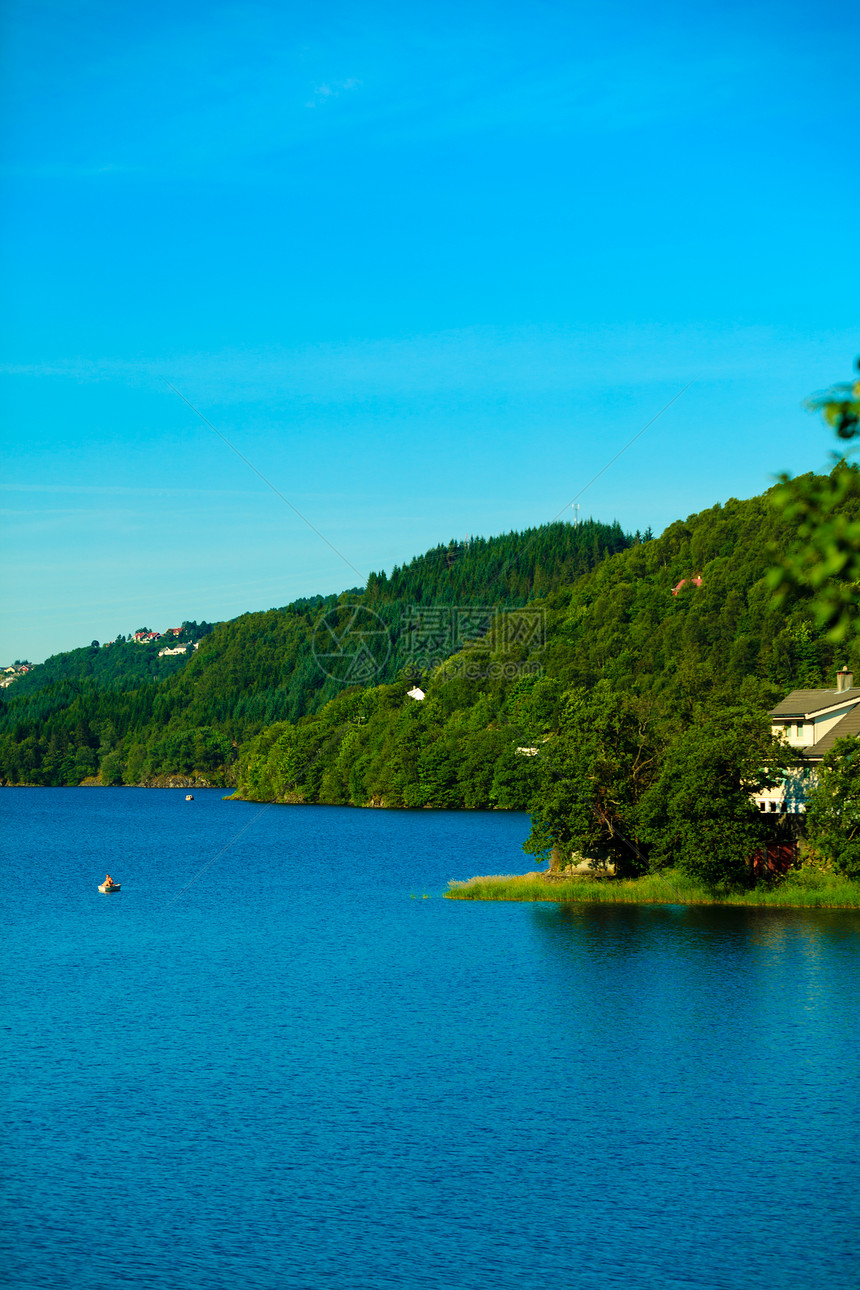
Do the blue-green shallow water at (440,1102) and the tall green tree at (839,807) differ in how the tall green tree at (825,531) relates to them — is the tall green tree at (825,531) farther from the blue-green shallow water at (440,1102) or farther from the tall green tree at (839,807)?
the tall green tree at (839,807)

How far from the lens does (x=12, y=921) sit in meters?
76.3

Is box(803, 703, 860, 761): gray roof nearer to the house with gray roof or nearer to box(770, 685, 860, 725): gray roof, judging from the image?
the house with gray roof

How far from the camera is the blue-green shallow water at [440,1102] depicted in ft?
88.1

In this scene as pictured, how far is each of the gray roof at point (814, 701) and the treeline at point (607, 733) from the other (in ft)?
11.4

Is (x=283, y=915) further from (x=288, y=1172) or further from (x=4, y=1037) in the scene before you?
(x=288, y=1172)

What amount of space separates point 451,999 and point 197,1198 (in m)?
21.5

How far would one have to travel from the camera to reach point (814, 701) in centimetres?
7462

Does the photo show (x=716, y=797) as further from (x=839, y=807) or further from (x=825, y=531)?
(x=825, y=531)

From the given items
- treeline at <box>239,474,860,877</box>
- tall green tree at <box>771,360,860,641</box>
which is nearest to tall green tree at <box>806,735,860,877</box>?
treeline at <box>239,474,860,877</box>

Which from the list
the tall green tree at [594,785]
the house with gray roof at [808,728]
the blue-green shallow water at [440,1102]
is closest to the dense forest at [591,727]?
the tall green tree at [594,785]

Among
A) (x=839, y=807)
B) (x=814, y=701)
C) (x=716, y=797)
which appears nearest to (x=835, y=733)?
(x=814, y=701)

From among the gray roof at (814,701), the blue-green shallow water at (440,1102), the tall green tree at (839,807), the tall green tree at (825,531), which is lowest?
the blue-green shallow water at (440,1102)

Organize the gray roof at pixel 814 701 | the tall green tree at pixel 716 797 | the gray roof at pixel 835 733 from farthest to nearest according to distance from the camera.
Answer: the gray roof at pixel 814 701
the gray roof at pixel 835 733
the tall green tree at pixel 716 797

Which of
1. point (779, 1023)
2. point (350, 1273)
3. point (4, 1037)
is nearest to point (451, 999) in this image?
point (779, 1023)
